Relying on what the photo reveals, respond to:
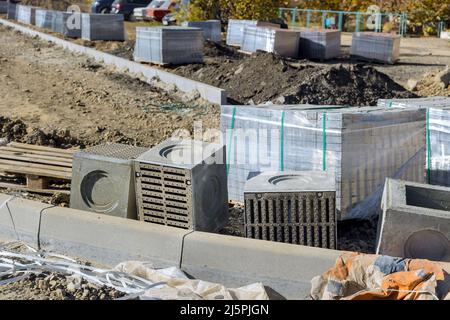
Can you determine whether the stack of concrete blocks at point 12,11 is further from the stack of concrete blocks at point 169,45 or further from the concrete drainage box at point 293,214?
the concrete drainage box at point 293,214

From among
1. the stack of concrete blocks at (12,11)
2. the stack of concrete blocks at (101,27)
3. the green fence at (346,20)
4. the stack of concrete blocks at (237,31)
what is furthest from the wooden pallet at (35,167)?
the green fence at (346,20)

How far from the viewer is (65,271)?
17.8ft

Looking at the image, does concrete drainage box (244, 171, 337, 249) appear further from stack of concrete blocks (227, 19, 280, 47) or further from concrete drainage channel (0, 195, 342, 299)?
stack of concrete blocks (227, 19, 280, 47)

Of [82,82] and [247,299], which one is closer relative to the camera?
[247,299]

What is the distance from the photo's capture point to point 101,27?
2202 cm

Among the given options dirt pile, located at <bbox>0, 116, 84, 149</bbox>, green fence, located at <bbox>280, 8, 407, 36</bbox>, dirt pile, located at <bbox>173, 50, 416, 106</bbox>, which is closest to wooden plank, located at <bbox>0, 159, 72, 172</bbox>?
dirt pile, located at <bbox>0, 116, 84, 149</bbox>

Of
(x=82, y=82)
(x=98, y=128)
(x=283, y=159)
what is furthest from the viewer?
(x=82, y=82)

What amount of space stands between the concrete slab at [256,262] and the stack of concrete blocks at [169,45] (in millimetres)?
11553

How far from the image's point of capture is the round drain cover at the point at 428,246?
5.36 metres

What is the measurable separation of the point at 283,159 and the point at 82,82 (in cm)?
898

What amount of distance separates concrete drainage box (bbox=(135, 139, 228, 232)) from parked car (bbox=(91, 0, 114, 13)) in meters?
30.8

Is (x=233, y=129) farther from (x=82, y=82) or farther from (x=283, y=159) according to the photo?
(x=82, y=82)

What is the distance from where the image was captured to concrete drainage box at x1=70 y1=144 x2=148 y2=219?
617 cm
